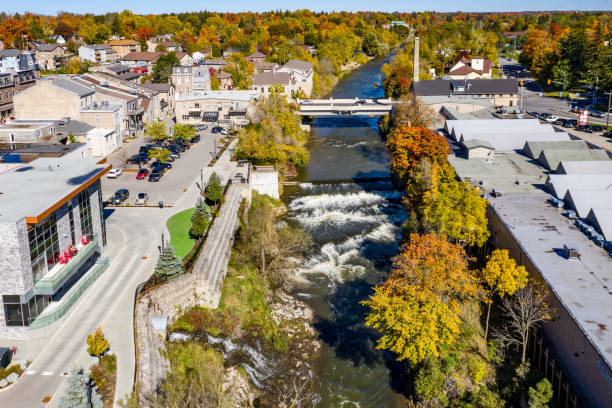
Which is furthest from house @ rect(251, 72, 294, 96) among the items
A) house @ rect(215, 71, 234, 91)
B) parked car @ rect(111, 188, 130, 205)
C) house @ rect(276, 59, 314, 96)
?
parked car @ rect(111, 188, 130, 205)

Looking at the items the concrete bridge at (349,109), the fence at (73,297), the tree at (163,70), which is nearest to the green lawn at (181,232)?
the fence at (73,297)

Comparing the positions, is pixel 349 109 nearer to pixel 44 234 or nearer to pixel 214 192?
pixel 214 192

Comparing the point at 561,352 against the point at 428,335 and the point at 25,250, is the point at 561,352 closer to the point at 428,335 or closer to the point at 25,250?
the point at 428,335

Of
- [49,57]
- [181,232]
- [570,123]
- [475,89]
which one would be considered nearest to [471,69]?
[475,89]

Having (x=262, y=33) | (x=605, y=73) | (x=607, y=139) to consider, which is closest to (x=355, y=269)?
(x=607, y=139)

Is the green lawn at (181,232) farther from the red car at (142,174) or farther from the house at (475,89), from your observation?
the house at (475,89)

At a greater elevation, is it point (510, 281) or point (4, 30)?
point (4, 30)
